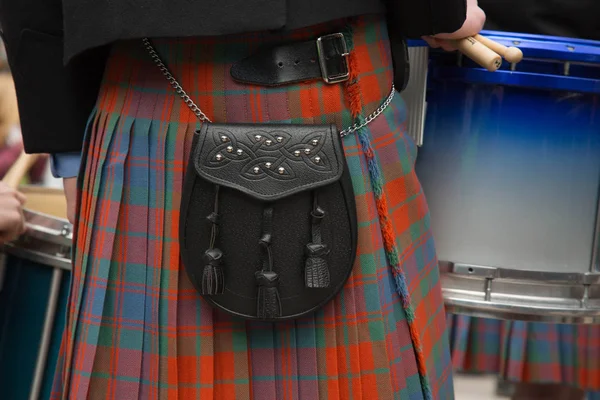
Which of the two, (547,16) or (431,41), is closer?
(431,41)

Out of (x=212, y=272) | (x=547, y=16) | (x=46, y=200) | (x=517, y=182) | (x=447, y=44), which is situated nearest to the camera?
(x=212, y=272)

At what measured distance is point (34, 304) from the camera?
4.51ft

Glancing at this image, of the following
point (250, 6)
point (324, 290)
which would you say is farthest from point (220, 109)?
point (324, 290)

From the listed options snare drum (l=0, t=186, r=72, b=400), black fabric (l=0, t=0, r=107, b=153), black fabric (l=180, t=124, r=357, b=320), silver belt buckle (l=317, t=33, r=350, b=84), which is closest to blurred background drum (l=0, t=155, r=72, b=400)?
snare drum (l=0, t=186, r=72, b=400)

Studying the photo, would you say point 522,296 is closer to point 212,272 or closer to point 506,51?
point 506,51

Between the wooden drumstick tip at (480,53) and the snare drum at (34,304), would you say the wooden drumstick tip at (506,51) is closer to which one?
the wooden drumstick tip at (480,53)

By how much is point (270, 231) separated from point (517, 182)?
21.7 inches

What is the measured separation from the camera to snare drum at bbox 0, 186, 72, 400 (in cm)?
135

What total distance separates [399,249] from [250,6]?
354mm

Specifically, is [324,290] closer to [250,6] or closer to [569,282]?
[250,6]

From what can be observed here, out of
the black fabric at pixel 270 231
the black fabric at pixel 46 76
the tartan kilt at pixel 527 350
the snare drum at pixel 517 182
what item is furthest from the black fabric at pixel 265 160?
the tartan kilt at pixel 527 350

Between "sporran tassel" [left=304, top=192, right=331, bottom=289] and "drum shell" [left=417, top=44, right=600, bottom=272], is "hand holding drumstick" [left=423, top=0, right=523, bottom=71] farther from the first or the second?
"sporran tassel" [left=304, top=192, right=331, bottom=289]

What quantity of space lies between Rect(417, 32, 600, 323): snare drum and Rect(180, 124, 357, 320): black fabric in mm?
438

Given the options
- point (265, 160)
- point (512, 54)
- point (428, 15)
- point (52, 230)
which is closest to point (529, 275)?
point (512, 54)
